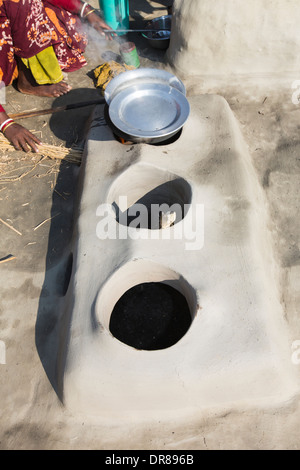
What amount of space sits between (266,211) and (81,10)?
2.96 meters

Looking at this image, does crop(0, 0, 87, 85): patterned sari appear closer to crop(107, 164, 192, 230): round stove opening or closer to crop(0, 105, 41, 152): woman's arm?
crop(0, 105, 41, 152): woman's arm

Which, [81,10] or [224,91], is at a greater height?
[81,10]

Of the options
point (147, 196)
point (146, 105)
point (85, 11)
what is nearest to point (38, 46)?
point (85, 11)

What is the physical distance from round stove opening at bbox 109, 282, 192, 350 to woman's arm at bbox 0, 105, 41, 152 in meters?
1.73

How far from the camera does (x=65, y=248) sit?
3.27 m

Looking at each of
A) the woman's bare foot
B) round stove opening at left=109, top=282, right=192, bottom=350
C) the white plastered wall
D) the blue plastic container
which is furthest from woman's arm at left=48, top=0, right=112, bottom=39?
round stove opening at left=109, top=282, right=192, bottom=350

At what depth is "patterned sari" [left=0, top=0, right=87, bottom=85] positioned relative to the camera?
3.84m

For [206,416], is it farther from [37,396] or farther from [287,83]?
[287,83]

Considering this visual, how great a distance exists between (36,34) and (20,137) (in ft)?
3.53

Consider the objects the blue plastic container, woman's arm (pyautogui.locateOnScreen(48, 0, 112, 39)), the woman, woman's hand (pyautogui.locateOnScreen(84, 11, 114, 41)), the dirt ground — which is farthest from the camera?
the blue plastic container

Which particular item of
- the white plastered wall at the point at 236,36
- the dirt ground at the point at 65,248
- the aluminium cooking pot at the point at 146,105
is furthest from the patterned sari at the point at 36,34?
the aluminium cooking pot at the point at 146,105

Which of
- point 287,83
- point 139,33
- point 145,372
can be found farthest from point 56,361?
point 139,33

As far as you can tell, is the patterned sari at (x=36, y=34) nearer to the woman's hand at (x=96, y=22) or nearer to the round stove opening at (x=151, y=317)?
the woman's hand at (x=96, y=22)

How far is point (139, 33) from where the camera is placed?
201 inches
